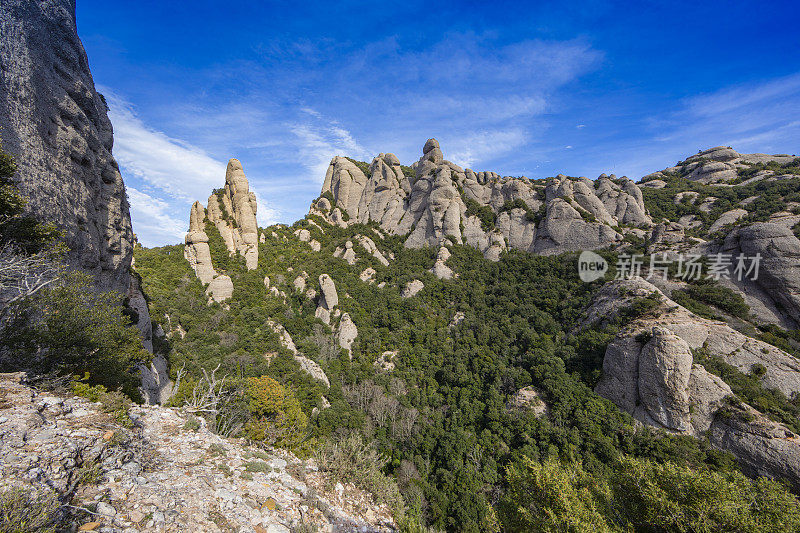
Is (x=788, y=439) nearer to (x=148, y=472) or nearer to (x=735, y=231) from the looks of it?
(x=735, y=231)

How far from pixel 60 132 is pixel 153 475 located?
16.7 m

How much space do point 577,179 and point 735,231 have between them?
27357mm

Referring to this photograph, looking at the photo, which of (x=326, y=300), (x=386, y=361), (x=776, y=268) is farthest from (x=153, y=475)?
(x=776, y=268)

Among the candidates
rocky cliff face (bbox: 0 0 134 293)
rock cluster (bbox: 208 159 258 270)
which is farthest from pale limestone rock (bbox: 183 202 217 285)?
rocky cliff face (bbox: 0 0 134 293)

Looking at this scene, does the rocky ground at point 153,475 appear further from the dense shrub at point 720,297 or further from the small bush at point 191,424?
the dense shrub at point 720,297

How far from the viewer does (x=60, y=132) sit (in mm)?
13422

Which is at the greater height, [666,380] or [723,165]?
[723,165]

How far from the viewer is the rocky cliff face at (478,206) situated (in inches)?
1874

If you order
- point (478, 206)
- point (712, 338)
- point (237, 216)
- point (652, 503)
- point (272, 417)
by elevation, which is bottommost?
point (272, 417)

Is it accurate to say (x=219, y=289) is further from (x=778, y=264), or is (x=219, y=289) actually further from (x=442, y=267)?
(x=778, y=264)

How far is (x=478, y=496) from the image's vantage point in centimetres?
2284

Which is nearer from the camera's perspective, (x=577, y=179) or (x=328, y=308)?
(x=328, y=308)

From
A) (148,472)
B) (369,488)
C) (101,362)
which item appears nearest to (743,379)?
(369,488)

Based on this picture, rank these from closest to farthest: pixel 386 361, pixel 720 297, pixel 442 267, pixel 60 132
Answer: pixel 60 132 < pixel 720 297 < pixel 386 361 < pixel 442 267
